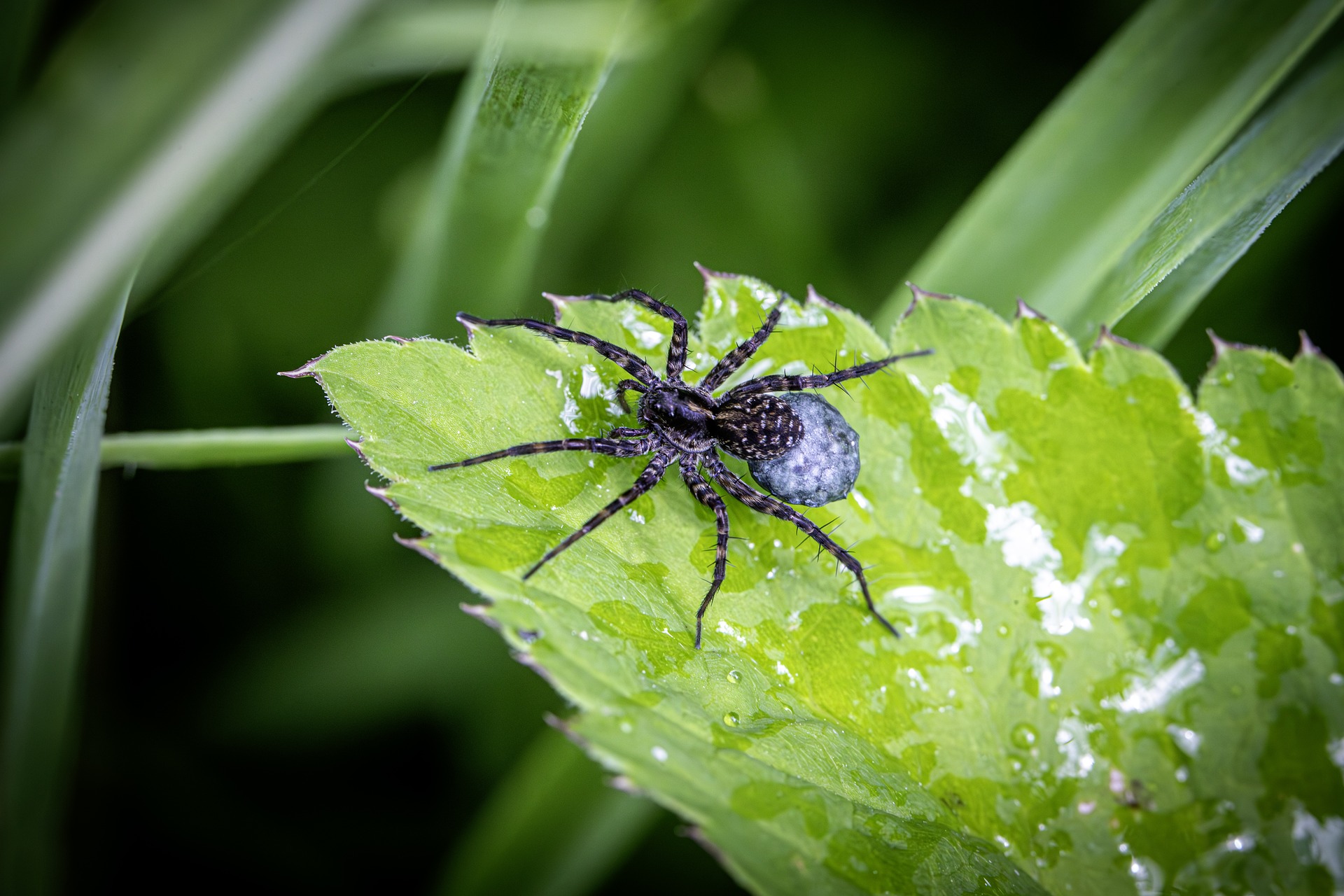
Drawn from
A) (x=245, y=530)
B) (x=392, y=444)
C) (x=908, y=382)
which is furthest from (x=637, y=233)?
(x=245, y=530)

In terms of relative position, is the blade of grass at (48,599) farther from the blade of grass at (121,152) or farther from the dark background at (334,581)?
the blade of grass at (121,152)

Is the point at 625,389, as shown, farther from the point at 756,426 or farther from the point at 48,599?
the point at 48,599

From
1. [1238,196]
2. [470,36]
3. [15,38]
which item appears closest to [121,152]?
[15,38]

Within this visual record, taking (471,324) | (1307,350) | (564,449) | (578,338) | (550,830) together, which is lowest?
(1307,350)

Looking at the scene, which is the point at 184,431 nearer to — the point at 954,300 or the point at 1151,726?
the point at 954,300

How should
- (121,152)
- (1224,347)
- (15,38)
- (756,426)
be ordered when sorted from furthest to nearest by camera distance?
(756,426)
(1224,347)
(15,38)
(121,152)

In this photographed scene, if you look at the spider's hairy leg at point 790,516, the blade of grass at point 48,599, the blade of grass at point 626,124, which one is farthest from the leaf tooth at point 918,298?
the blade of grass at point 48,599

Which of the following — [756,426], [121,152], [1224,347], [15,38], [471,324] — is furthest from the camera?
[756,426]
